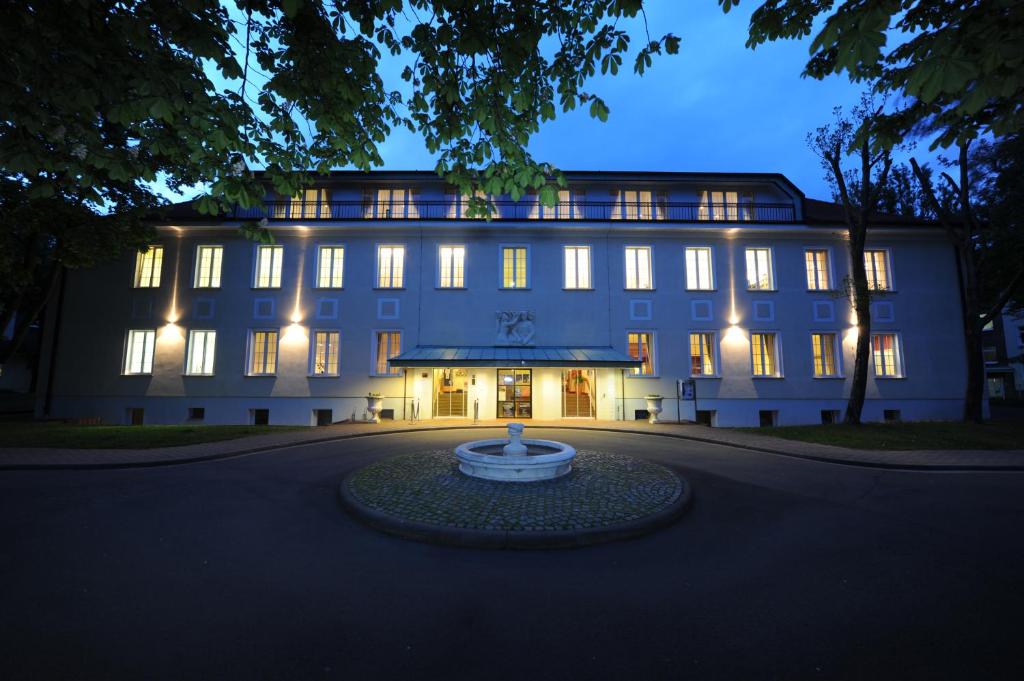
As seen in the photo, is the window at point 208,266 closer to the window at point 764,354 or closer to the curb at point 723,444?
the curb at point 723,444

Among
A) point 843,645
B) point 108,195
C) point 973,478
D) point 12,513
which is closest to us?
point 843,645

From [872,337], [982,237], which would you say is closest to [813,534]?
[872,337]

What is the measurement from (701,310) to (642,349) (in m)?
3.31

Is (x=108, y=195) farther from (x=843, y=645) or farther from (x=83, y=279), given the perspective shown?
(x=843, y=645)

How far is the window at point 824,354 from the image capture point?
17344 mm

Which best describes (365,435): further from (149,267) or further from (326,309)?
(149,267)

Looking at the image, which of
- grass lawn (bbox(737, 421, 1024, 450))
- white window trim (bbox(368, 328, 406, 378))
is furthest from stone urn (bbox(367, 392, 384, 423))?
grass lawn (bbox(737, 421, 1024, 450))

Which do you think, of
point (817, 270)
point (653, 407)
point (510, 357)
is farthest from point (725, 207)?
point (510, 357)

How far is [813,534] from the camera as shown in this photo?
16.3 feet

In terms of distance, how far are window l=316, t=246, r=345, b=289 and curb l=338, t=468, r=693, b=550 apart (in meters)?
15.0

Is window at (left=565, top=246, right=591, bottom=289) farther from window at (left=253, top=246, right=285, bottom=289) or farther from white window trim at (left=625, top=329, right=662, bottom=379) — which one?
window at (left=253, top=246, right=285, bottom=289)

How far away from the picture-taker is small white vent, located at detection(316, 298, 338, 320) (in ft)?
57.1

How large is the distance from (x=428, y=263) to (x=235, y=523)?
13.9 metres

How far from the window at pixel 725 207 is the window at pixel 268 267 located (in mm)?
21048
